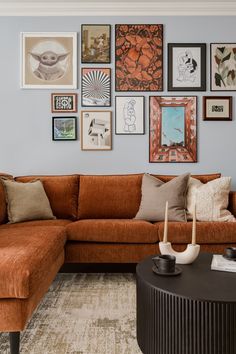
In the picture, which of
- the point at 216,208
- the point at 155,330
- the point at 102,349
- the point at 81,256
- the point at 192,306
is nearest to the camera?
the point at 192,306

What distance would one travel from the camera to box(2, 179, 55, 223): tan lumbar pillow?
122 inches

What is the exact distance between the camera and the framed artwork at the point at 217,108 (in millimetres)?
3756

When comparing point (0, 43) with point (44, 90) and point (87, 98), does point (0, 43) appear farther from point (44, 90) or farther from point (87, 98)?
point (87, 98)

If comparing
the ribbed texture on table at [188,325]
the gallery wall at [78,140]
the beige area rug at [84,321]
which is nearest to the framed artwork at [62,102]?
the gallery wall at [78,140]

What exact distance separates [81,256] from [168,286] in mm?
1487

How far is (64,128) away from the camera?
3775mm

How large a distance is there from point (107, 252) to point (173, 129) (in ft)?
5.51

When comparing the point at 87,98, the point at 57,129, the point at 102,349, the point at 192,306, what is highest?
the point at 87,98

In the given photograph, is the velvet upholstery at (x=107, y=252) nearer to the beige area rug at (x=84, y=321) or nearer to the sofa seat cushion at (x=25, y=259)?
the beige area rug at (x=84, y=321)

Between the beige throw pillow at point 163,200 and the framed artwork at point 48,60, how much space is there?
5.04 ft

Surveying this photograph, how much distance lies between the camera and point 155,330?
4.60 feet

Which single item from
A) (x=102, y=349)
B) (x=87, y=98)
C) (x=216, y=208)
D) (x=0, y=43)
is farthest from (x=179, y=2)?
(x=102, y=349)

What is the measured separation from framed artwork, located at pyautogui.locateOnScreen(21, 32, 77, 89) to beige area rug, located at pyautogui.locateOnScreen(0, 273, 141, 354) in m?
2.19

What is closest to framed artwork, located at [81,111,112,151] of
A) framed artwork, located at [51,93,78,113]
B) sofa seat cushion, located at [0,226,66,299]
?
framed artwork, located at [51,93,78,113]
